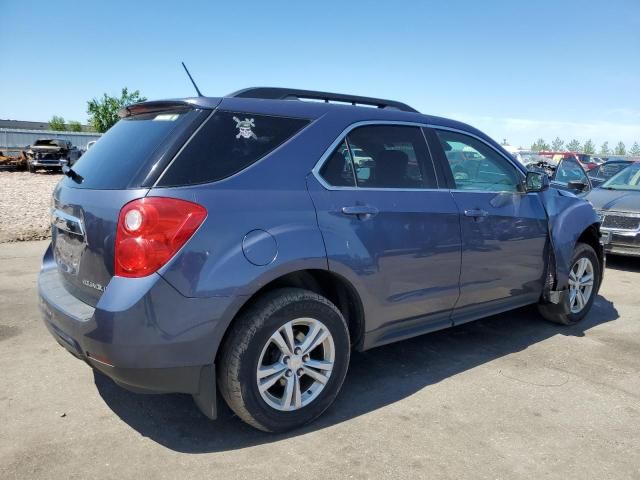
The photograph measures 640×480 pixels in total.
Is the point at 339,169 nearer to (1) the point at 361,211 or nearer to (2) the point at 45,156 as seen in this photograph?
(1) the point at 361,211

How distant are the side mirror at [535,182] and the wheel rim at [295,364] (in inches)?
91.4

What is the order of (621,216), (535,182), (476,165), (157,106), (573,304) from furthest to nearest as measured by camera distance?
(621,216) < (573,304) < (535,182) < (476,165) < (157,106)

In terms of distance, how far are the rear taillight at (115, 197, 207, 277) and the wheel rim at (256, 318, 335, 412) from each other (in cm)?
73

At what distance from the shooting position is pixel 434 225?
3.53m

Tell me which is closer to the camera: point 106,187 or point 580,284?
point 106,187

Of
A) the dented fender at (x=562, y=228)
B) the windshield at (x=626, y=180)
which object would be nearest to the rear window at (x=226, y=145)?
the dented fender at (x=562, y=228)

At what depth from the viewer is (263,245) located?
271 centimetres

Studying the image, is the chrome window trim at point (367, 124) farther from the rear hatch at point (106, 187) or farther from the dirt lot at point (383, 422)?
the dirt lot at point (383, 422)

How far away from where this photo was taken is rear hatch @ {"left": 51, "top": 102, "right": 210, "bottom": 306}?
2615mm

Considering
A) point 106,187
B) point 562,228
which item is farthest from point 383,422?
point 562,228

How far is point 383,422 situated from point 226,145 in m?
1.82

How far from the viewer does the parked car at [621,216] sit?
291 inches

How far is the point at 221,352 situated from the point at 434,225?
5.38ft

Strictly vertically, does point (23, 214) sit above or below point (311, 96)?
below
